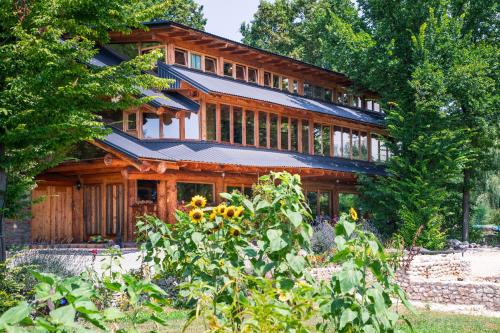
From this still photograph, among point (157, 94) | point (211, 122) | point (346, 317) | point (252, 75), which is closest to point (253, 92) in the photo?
point (252, 75)

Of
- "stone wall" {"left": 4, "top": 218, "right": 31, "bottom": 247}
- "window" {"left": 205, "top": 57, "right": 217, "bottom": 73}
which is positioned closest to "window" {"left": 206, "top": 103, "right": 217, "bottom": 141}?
"window" {"left": 205, "top": 57, "right": 217, "bottom": 73}

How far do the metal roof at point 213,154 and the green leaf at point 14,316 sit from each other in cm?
1561

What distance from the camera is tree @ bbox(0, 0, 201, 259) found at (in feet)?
33.3

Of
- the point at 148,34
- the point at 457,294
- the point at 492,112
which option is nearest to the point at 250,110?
the point at 148,34

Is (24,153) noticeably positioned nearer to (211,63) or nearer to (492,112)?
(211,63)

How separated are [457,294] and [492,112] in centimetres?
1581

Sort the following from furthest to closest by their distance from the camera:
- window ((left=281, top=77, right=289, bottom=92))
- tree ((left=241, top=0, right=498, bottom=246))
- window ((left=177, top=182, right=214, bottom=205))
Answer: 1. window ((left=281, top=77, right=289, bottom=92))
2. tree ((left=241, top=0, right=498, bottom=246))
3. window ((left=177, top=182, right=214, bottom=205))

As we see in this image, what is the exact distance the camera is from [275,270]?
169 inches

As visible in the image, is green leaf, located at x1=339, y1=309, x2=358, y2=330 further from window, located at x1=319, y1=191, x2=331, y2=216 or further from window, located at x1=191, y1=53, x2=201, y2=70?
window, located at x1=319, y1=191, x2=331, y2=216

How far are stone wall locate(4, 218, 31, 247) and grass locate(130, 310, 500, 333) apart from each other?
39.1 ft

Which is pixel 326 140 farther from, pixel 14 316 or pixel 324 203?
pixel 14 316

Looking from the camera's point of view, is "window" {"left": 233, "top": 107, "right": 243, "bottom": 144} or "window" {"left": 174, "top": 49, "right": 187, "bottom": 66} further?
"window" {"left": 233, "top": 107, "right": 243, "bottom": 144}

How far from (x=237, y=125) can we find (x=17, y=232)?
912 centimetres

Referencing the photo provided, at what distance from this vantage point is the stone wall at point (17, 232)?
20219 mm
